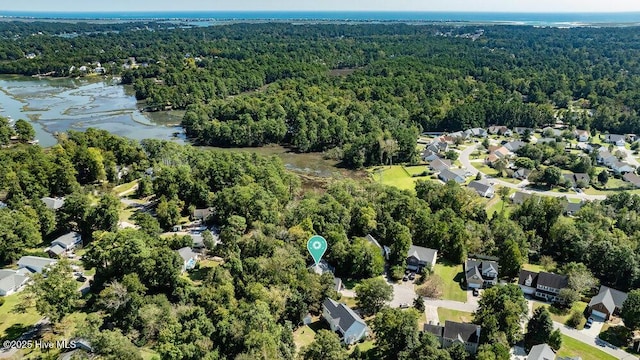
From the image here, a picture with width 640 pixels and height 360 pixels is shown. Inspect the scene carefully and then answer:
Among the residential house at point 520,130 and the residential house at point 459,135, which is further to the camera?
the residential house at point 520,130

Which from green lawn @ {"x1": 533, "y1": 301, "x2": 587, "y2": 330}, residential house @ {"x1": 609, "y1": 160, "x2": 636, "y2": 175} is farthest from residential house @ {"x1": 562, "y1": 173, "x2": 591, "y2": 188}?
green lawn @ {"x1": 533, "y1": 301, "x2": 587, "y2": 330}

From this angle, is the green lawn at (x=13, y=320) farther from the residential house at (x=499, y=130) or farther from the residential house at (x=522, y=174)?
the residential house at (x=499, y=130)

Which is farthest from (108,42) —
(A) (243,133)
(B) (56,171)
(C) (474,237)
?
(C) (474,237)

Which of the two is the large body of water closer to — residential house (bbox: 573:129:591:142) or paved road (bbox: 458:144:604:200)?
paved road (bbox: 458:144:604:200)

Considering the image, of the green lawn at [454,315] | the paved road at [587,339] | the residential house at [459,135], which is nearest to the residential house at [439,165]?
the residential house at [459,135]

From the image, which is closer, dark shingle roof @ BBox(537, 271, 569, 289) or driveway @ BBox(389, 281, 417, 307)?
dark shingle roof @ BBox(537, 271, 569, 289)

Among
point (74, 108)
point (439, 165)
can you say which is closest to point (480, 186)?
point (439, 165)

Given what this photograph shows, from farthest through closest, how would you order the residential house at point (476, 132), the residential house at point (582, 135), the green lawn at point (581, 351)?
the residential house at point (476, 132), the residential house at point (582, 135), the green lawn at point (581, 351)
